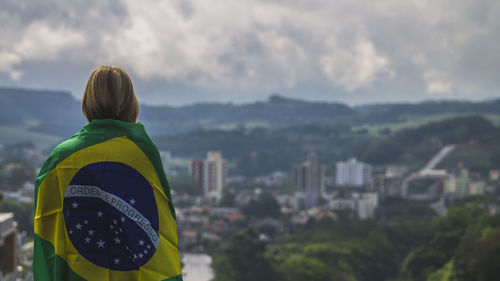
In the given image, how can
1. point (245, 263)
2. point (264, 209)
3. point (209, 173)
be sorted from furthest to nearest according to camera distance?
1. point (209, 173)
2. point (264, 209)
3. point (245, 263)

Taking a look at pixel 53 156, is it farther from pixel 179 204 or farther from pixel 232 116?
pixel 232 116

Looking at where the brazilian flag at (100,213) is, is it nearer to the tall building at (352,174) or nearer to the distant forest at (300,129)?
the distant forest at (300,129)

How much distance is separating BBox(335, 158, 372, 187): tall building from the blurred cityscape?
0.64 ft

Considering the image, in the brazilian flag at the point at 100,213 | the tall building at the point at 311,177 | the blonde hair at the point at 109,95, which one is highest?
the blonde hair at the point at 109,95

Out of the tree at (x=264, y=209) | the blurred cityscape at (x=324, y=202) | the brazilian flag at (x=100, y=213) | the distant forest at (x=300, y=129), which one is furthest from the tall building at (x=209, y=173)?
the brazilian flag at (x=100, y=213)

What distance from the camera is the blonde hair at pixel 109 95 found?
1.99 m

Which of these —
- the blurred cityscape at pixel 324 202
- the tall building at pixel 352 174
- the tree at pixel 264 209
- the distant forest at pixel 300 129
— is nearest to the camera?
the blurred cityscape at pixel 324 202

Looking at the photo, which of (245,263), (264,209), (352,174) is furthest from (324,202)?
(245,263)

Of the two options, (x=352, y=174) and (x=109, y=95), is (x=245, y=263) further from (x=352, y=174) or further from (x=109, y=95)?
(x=352, y=174)

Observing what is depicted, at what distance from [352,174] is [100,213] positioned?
9167cm

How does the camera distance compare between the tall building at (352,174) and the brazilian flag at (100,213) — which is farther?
the tall building at (352,174)

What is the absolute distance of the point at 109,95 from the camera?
2.00 m

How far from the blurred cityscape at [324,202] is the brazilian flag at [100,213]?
1.27 metres

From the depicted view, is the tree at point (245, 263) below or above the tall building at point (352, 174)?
below
